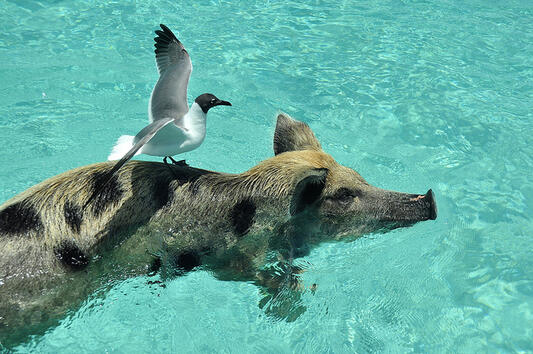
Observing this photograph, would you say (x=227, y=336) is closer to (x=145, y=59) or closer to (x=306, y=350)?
(x=306, y=350)

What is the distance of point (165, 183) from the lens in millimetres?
4777

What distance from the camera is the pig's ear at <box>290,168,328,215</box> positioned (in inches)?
187

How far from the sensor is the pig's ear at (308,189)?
4750 mm

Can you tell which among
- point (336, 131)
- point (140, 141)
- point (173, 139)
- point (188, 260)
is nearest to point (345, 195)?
point (188, 260)

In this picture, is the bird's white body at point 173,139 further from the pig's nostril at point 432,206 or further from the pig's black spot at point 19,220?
the pig's nostril at point 432,206

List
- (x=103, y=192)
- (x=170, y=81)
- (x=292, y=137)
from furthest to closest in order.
A: (x=170, y=81), (x=292, y=137), (x=103, y=192)

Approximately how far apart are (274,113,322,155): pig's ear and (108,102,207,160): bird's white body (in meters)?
0.89

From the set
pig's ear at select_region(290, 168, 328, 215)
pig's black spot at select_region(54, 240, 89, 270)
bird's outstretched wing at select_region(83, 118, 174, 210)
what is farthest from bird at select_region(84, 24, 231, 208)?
pig's ear at select_region(290, 168, 328, 215)

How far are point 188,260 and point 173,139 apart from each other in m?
1.10

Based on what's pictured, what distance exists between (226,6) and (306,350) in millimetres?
9439

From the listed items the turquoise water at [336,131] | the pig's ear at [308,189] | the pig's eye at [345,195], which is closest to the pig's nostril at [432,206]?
the pig's eye at [345,195]

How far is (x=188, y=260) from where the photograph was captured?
5.00 m

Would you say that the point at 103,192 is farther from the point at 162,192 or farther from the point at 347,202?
the point at 347,202

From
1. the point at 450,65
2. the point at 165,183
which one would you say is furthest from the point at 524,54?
the point at 165,183
